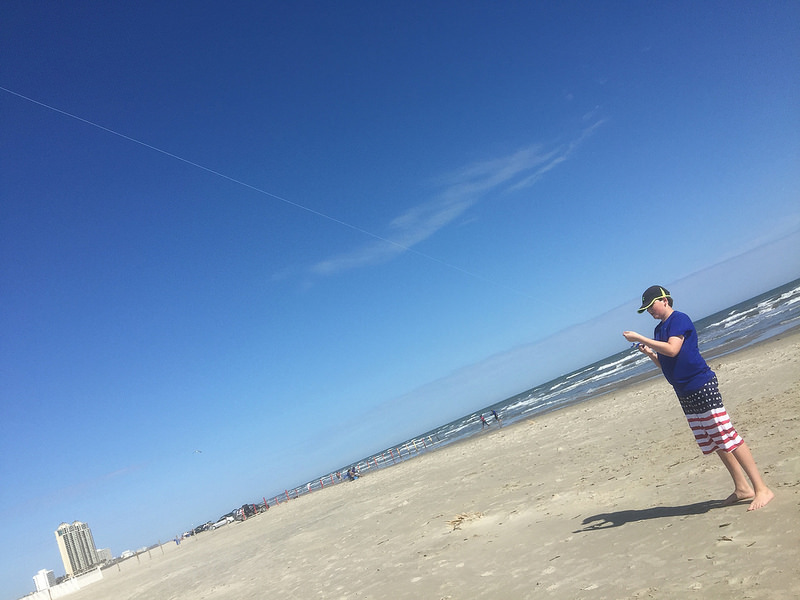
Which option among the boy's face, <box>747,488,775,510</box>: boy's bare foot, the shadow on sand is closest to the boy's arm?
the boy's face

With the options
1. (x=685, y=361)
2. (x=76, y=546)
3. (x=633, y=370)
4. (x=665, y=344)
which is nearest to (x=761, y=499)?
(x=685, y=361)

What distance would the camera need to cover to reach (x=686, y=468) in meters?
6.34

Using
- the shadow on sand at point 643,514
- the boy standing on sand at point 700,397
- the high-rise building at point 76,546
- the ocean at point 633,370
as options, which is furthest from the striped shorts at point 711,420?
the high-rise building at point 76,546

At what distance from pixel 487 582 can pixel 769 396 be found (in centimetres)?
774

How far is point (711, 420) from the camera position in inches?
167

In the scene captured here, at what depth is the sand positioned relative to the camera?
3660 millimetres

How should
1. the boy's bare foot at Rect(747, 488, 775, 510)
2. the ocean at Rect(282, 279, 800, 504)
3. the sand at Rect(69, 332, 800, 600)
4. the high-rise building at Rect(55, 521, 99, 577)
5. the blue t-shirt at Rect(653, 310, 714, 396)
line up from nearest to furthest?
the sand at Rect(69, 332, 800, 600)
the boy's bare foot at Rect(747, 488, 775, 510)
the blue t-shirt at Rect(653, 310, 714, 396)
the ocean at Rect(282, 279, 800, 504)
the high-rise building at Rect(55, 521, 99, 577)

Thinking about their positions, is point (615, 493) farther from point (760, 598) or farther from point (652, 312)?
point (760, 598)

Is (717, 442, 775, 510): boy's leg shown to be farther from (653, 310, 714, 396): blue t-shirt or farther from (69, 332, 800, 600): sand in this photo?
(653, 310, 714, 396): blue t-shirt

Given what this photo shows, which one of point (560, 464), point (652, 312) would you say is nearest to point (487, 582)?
point (652, 312)

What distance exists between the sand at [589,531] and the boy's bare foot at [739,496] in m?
0.08

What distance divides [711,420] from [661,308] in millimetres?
980

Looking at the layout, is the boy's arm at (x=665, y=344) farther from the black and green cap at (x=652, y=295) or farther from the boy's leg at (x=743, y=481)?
the boy's leg at (x=743, y=481)

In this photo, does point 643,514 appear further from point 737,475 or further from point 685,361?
point 685,361
